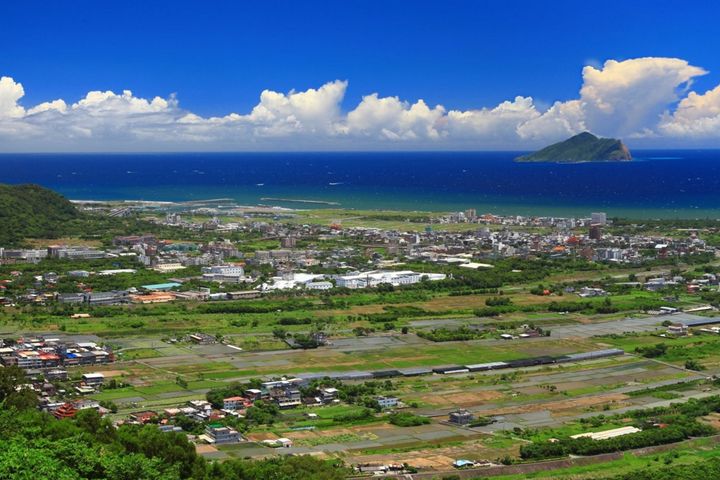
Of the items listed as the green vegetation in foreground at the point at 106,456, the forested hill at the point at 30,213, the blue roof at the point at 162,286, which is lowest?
the blue roof at the point at 162,286

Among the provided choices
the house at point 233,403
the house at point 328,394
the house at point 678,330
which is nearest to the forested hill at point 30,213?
the house at point 233,403

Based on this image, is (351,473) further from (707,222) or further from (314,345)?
(707,222)

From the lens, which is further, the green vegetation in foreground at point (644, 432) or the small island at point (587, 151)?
the small island at point (587, 151)

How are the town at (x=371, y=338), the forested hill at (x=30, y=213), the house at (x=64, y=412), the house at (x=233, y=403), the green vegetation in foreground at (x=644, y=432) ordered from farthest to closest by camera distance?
the forested hill at (x=30, y=213) → the house at (x=233, y=403) → the town at (x=371, y=338) → the house at (x=64, y=412) → the green vegetation in foreground at (x=644, y=432)

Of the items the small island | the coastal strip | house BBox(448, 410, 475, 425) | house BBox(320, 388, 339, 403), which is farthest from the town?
the small island

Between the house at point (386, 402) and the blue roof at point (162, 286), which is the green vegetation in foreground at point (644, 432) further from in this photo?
the blue roof at point (162, 286)

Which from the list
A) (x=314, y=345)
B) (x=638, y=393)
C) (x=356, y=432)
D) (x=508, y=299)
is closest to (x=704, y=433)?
(x=638, y=393)

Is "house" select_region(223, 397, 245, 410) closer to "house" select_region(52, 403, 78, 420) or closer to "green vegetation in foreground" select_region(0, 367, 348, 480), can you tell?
"house" select_region(52, 403, 78, 420)
